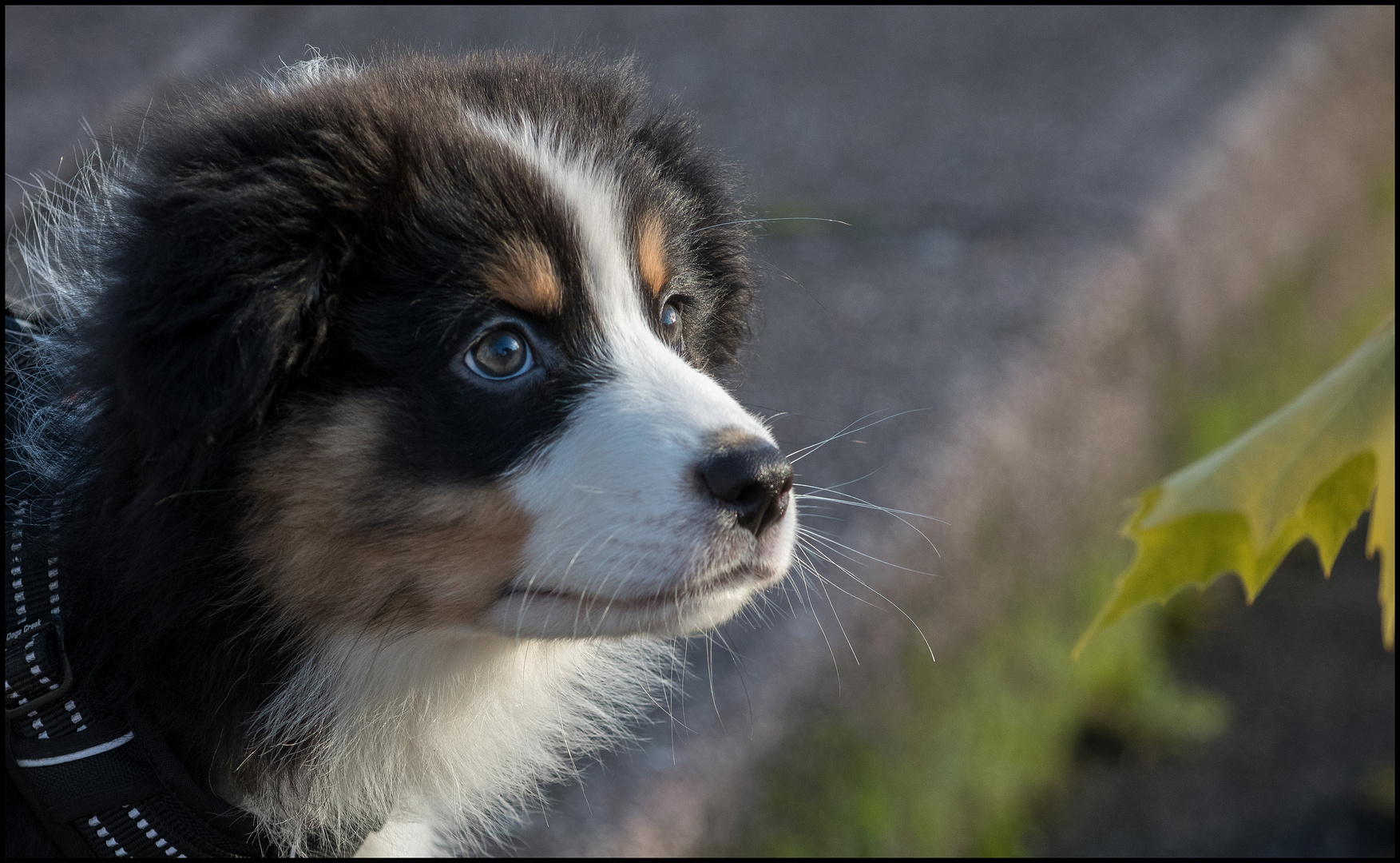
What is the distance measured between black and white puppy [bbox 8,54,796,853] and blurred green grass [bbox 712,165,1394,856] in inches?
59.3

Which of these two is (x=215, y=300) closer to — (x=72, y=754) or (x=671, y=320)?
(x=72, y=754)

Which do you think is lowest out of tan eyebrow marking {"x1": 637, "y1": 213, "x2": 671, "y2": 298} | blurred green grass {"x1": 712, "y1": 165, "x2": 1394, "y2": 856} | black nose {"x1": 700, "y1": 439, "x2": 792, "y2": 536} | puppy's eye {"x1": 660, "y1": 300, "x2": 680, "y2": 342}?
blurred green grass {"x1": 712, "y1": 165, "x2": 1394, "y2": 856}

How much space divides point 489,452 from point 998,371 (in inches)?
127

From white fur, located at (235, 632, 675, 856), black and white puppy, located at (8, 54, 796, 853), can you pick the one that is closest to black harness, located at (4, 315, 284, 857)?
black and white puppy, located at (8, 54, 796, 853)

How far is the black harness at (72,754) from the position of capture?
205 centimetres

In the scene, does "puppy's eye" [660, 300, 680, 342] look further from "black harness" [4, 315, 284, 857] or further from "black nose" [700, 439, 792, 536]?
"black harness" [4, 315, 284, 857]

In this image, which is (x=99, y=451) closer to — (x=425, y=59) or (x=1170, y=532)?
(x=425, y=59)

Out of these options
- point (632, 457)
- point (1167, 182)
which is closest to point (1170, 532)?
point (632, 457)

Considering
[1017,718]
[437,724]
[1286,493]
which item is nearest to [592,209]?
[437,724]

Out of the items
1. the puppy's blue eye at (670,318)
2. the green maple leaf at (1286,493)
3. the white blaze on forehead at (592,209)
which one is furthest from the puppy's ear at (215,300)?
the green maple leaf at (1286,493)

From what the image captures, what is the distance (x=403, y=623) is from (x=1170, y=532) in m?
A: 1.46

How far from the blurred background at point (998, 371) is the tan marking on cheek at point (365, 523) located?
0.71 metres

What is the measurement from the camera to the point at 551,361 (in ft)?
7.24

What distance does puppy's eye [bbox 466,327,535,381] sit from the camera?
84.0 inches
